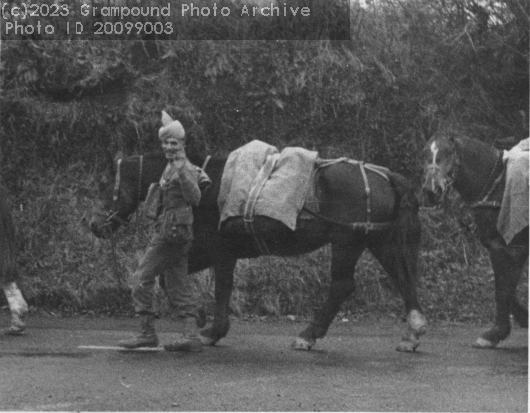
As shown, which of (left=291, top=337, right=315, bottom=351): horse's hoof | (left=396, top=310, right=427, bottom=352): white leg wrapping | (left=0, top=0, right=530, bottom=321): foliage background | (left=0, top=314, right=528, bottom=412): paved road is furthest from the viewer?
(left=0, top=0, right=530, bottom=321): foliage background

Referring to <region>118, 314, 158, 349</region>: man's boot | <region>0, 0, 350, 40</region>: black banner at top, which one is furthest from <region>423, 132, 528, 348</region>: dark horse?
<region>0, 0, 350, 40</region>: black banner at top

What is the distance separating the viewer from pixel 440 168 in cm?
1072

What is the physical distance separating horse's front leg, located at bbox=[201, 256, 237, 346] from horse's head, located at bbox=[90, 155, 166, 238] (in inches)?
36.8

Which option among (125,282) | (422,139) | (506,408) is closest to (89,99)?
(125,282)

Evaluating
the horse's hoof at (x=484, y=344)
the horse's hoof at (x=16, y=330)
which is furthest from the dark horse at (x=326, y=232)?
the horse's hoof at (x=16, y=330)

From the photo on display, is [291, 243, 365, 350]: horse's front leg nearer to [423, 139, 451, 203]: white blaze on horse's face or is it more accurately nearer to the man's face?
[423, 139, 451, 203]: white blaze on horse's face

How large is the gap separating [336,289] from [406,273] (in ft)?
2.11

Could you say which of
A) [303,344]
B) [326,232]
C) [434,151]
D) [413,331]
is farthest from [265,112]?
[413,331]

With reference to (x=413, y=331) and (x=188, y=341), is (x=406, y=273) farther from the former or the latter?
(x=188, y=341)

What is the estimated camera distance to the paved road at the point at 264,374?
7.98 metres

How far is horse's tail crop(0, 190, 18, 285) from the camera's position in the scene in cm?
1095

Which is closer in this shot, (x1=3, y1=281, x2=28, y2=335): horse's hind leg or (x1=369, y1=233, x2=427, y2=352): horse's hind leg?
(x1=369, y1=233, x2=427, y2=352): horse's hind leg

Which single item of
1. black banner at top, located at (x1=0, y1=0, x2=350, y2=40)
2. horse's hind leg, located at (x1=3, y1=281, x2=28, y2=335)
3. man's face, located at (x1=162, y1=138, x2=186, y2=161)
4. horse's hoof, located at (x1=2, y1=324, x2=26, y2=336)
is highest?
black banner at top, located at (x1=0, y1=0, x2=350, y2=40)

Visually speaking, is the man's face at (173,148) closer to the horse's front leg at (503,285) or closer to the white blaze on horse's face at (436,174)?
the white blaze on horse's face at (436,174)
